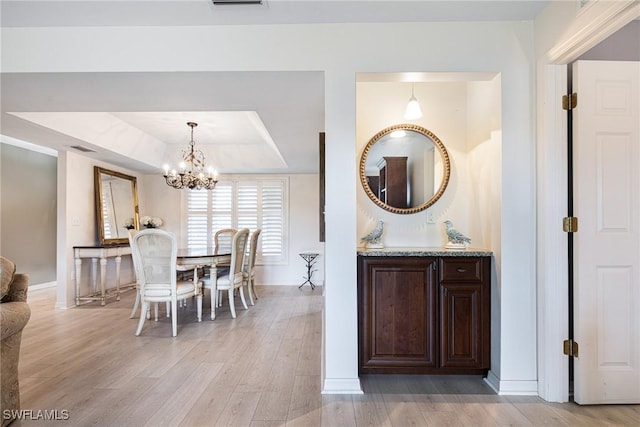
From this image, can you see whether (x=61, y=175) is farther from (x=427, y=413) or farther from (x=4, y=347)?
(x=427, y=413)

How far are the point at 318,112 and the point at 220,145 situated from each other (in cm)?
339

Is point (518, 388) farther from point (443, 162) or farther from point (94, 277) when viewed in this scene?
point (94, 277)

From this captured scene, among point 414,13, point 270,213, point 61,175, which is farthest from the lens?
point 270,213

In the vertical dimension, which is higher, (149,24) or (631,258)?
(149,24)

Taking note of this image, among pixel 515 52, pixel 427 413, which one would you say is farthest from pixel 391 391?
pixel 515 52

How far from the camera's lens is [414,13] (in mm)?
2068

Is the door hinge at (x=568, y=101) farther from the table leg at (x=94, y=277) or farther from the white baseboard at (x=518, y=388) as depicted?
the table leg at (x=94, y=277)

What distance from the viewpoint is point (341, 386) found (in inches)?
84.8

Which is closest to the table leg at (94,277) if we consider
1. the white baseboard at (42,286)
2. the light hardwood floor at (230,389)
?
the white baseboard at (42,286)

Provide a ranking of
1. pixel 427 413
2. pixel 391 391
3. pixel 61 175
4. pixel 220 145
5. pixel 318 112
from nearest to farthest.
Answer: pixel 427 413
pixel 391 391
pixel 318 112
pixel 61 175
pixel 220 145

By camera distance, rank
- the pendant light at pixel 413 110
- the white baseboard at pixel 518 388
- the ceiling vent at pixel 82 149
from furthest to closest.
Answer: the ceiling vent at pixel 82 149, the pendant light at pixel 413 110, the white baseboard at pixel 518 388

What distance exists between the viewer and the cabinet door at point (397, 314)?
7.59 feet
